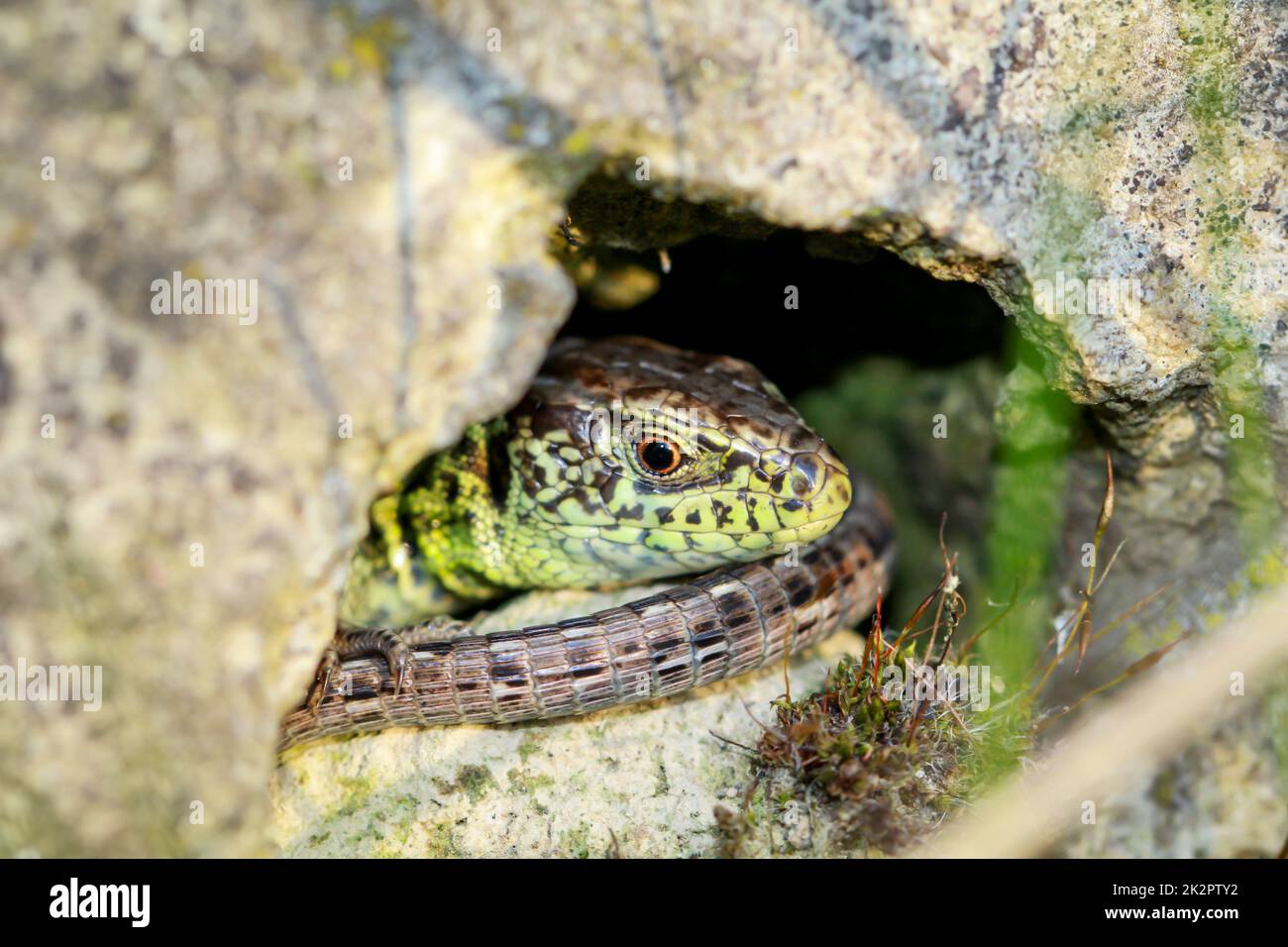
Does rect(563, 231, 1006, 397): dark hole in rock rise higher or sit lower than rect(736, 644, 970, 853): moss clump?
higher

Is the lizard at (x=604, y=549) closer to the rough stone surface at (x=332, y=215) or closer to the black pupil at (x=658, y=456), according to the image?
the black pupil at (x=658, y=456)

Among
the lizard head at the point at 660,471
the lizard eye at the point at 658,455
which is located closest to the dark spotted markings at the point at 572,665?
the lizard head at the point at 660,471

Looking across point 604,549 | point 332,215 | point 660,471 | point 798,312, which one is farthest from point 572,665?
point 798,312

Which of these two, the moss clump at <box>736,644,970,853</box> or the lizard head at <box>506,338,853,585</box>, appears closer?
the moss clump at <box>736,644,970,853</box>

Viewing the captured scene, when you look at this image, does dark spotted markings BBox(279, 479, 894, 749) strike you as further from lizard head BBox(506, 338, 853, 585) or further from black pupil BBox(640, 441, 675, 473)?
black pupil BBox(640, 441, 675, 473)

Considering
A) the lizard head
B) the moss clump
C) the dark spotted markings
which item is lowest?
the moss clump

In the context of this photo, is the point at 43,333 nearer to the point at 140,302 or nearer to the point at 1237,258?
the point at 140,302

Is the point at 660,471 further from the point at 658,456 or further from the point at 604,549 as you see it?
the point at 604,549

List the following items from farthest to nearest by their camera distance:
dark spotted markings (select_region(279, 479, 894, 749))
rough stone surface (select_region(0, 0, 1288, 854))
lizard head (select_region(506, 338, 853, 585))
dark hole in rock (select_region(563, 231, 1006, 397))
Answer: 1. dark hole in rock (select_region(563, 231, 1006, 397))
2. lizard head (select_region(506, 338, 853, 585))
3. dark spotted markings (select_region(279, 479, 894, 749))
4. rough stone surface (select_region(0, 0, 1288, 854))

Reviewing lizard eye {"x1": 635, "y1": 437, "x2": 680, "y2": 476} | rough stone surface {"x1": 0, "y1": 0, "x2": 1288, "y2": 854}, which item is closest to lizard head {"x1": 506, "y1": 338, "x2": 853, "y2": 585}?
lizard eye {"x1": 635, "y1": 437, "x2": 680, "y2": 476}
